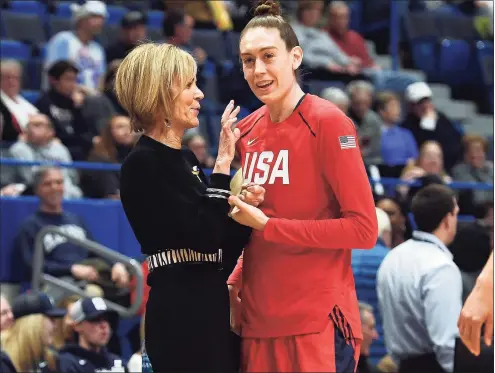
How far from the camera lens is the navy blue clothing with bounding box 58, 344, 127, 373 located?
653 cm

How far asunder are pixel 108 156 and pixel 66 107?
0.81m

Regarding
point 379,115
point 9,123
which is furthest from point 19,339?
point 379,115

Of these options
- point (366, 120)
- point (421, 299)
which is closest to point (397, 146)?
point (366, 120)

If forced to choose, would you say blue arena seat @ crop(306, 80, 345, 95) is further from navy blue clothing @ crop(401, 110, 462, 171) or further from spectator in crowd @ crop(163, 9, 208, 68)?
spectator in crowd @ crop(163, 9, 208, 68)

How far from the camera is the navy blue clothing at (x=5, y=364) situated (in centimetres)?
620

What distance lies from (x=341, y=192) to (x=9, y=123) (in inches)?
233

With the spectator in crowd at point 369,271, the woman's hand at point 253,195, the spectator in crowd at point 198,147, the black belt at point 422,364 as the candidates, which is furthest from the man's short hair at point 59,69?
the woman's hand at point 253,195

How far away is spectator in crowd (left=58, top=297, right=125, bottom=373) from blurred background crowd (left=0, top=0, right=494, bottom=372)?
1 centimetres

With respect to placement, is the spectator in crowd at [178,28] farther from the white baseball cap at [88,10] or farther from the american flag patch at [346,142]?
the american flag patch at [346,142]

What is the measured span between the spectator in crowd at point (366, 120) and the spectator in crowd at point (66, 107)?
2.54 metres

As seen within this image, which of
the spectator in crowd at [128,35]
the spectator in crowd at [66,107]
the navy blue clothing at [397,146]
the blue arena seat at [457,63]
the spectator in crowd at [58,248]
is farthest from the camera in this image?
the blue arena seat at [457,63]

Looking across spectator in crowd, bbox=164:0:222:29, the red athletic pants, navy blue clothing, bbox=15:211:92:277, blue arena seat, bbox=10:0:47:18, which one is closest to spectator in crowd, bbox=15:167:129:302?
navy blue clothing, bbox=15:211:92:277

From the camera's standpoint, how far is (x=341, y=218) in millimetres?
3770

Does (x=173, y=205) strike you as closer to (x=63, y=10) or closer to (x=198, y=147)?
(x=198, y=147)
